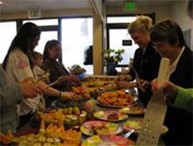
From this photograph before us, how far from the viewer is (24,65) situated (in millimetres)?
2129

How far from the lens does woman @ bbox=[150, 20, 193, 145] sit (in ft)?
4.91

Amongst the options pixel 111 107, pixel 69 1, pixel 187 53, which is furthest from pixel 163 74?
pixel 69 1

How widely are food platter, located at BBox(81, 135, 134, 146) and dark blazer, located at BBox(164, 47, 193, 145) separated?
23cm

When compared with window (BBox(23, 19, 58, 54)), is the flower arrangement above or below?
below

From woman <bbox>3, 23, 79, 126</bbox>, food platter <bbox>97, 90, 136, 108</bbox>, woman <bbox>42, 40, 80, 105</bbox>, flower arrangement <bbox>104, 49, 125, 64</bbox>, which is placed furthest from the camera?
flower arrangement <bbox>104, 49, 125, 64</bbox>

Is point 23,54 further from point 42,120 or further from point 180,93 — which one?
point 180,93

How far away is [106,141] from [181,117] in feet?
1.39

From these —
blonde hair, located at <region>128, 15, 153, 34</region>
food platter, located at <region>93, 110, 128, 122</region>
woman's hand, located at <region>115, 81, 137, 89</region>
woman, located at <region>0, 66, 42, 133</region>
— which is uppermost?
blonde hair, located at <region>128, 15, 153, 34</region>

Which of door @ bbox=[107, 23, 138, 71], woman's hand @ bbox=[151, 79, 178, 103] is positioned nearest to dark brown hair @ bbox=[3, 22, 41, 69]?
woman's hand @ bbox=[151, 79, 178, 103]

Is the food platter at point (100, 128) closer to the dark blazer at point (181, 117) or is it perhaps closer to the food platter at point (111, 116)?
the food platter at point (111, 116)

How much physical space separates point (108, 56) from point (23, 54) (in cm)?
415

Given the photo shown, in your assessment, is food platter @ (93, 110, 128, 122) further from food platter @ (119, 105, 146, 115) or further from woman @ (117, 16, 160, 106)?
woman @ (117, 16, 160, 106)

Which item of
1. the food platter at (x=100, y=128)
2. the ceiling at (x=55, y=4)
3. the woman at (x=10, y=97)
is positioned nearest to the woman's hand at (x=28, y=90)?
the woman at (x=10, y=97)

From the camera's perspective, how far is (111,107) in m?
2.24
